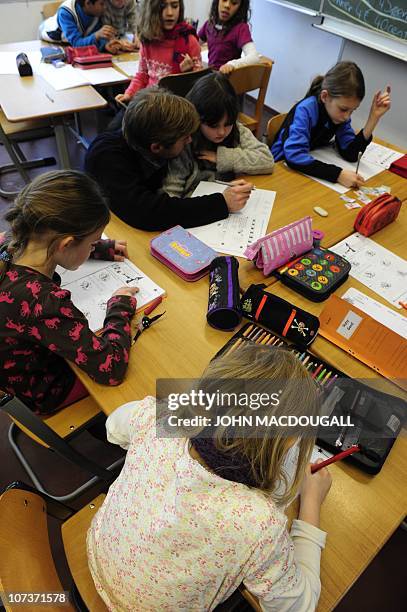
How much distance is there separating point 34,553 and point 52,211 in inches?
28.5

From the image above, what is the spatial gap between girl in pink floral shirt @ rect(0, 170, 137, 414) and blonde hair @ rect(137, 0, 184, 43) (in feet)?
6.30

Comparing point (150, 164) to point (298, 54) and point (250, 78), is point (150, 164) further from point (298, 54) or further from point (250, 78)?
point (298, 54)

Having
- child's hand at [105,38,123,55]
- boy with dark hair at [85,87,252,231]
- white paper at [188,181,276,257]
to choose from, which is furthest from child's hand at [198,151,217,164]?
child's hand at [105,38,123,55]

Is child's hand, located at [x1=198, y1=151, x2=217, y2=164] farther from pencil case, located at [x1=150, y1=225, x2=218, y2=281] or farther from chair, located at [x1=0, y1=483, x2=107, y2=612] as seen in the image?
chair, located at [x1=0, y1=483, x2=107, y2=612]

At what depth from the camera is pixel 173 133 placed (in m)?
1.38

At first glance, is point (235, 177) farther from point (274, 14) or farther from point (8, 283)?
point (274, 14)

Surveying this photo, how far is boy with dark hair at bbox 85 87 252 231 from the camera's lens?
1356 mm

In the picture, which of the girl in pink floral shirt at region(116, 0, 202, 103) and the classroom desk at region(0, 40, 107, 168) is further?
the girl in pink floral shirt at region(116, 0, 202, 103)

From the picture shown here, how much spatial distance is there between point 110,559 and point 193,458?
259 millimetres

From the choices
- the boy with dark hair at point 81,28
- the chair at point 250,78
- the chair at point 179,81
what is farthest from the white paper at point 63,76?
the chair at point 250,78

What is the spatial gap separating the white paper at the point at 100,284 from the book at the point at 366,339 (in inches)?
19.5

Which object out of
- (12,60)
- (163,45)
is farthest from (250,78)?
(12,60)

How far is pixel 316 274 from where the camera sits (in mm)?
1273

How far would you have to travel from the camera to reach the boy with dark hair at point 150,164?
1.36 m
